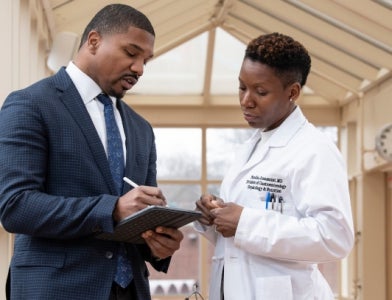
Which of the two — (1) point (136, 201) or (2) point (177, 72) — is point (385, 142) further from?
(1) point (136, 201)

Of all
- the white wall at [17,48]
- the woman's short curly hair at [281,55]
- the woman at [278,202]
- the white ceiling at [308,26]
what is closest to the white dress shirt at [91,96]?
the woman at [278,202]

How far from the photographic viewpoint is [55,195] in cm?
258

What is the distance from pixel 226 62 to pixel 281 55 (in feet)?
29.8

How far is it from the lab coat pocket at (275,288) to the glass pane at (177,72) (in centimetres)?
908

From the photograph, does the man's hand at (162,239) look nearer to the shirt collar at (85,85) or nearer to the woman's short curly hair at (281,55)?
the shirt collar at (85,85)

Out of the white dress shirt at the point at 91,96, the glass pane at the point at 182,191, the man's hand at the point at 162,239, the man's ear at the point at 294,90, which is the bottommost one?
the man's hand at the point at 162,239

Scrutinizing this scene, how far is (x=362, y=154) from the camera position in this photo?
10469 millimetres

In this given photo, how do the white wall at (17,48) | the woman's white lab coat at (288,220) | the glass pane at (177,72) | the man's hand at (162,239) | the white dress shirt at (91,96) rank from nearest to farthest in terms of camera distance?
the man's hand at (162,239) → the white dress shirt at (91,96) → the woman's white lab coat at (288,220) → the white wall at (17,48) → the glass pane at (177,72)

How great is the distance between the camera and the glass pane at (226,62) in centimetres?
1169

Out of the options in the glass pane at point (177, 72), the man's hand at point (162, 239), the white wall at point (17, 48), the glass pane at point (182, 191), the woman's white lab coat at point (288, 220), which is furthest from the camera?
the glass pane at point (182, 191)

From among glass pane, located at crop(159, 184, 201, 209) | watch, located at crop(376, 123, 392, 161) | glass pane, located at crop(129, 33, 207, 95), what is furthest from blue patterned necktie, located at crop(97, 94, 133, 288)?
glass pane, located at crop(159, 184, 201, 209)

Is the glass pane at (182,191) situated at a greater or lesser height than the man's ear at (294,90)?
greater

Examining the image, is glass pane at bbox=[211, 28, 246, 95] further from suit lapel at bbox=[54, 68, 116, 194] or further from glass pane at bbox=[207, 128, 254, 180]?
suit lapel at bbox=[54, 68, 116, 194]

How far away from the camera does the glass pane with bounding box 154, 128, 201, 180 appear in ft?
40.8
